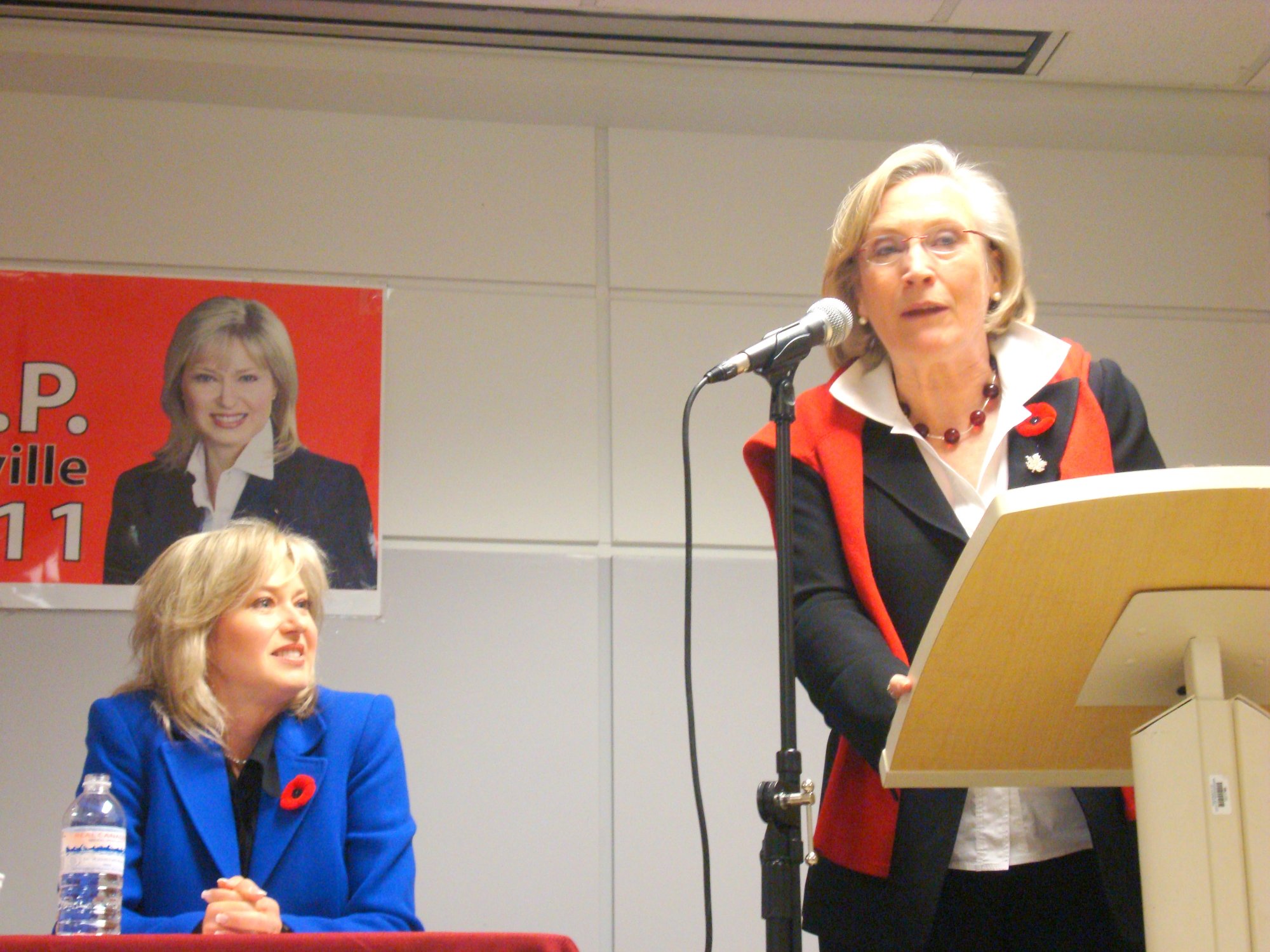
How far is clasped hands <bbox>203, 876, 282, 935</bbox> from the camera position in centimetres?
179

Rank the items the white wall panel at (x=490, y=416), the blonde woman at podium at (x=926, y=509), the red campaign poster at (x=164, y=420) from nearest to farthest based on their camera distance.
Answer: the blonde woman at podium at (x=926, y=509)
the red campaign poster at (x=164, y=420)
the white wall panel at (x=490, y=416)

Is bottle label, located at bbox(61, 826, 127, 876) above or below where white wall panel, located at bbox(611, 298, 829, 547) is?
below

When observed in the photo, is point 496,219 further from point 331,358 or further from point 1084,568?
point 1084,568

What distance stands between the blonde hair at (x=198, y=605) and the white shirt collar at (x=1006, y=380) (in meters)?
1.04

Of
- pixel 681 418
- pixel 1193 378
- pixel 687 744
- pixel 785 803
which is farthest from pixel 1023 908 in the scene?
pixel 1193 378

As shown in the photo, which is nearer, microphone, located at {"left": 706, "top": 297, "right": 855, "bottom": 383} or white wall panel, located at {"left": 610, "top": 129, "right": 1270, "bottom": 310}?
microphone, located at {"left": 706, "top": 297, "right": 855, "bottom": 383}

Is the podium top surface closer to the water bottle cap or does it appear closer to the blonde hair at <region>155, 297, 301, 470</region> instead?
the water bottle cap

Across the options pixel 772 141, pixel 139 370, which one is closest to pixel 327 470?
pixel 139 370

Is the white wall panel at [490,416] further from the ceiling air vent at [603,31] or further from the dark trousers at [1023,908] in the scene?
the dark trousers at [1023,908]

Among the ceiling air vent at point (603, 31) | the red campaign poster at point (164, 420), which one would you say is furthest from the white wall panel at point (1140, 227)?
the red campaign poster at point (164, 420)

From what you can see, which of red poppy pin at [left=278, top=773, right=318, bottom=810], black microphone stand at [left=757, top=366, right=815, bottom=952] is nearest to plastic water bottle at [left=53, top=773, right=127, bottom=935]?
red poppy pin at [left=278, top=773, right=318, bottom=810]

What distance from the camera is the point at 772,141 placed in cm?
375

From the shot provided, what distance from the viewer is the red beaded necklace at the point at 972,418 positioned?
1748mm

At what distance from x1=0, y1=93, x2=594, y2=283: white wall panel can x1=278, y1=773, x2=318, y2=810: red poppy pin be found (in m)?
1.70
